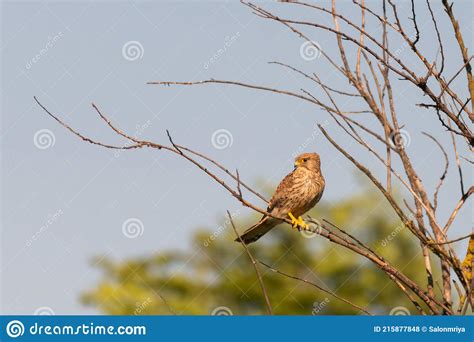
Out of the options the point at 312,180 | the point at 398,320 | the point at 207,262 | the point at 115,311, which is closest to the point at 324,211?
the point at 207,262

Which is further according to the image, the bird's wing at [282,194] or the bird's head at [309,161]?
the bird's head at [309,161]

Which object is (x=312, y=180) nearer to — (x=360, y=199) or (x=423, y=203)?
(x=423, y=203)

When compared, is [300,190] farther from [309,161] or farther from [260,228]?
[260,228]

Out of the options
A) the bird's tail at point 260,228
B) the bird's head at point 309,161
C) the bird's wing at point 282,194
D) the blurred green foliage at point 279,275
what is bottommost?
the bird's tail at point 260,228

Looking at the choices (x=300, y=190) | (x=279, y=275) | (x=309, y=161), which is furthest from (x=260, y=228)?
Result: (x=279, y=275)

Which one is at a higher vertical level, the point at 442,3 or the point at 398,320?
the point at 442,3

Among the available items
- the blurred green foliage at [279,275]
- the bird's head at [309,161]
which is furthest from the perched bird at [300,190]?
the blurred green foliage at [279,275]

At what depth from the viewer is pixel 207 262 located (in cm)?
1867

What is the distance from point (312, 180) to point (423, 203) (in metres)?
2.71

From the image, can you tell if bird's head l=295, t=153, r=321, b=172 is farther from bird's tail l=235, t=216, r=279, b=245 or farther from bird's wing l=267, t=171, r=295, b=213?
bird's tail l=235, t=216, r=279, b=245

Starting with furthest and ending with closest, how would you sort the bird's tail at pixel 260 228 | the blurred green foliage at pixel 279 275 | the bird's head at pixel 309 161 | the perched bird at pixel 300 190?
the blurred green foliage at pixel 279 275, the bird's head at pixel 309 161, the perched bird at pixel 300 190, the bird's tail at pixel 260 228

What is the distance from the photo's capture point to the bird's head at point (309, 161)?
5527mm

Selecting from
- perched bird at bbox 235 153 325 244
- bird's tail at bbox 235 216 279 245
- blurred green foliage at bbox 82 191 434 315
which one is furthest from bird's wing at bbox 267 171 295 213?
blurred green foliage at bbox 82 191 434 315

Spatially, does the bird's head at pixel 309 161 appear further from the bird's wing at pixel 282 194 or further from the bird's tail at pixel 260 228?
the bird's tail at pixel 260 228
